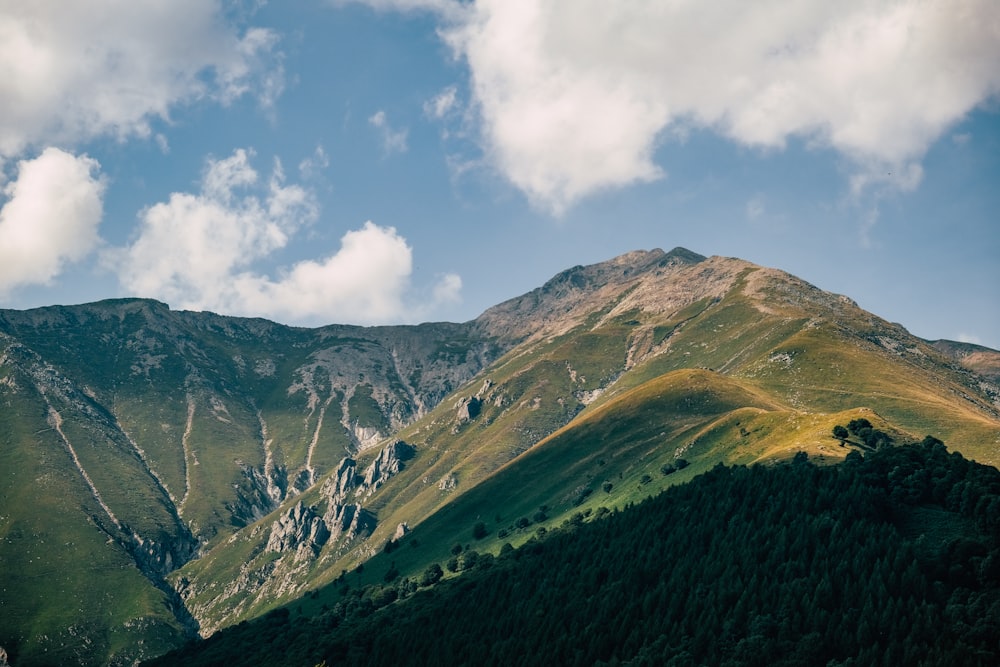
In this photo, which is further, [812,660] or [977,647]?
[812,660]

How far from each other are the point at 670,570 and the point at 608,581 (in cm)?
1675

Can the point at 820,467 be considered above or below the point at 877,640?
above

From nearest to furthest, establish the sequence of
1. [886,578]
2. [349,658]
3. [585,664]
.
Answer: [886,578], [585,664], [349,658]

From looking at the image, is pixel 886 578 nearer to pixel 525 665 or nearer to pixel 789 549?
pixel 789 549

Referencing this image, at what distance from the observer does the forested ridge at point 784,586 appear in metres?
123

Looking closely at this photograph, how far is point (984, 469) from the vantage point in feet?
528

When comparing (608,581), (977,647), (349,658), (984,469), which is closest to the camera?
(977,647)

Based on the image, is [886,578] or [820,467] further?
[820,467]

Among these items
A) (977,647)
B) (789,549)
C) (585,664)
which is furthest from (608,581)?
(977,647)

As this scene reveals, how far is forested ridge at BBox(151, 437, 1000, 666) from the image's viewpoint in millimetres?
123188

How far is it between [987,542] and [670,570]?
62481 millimetres

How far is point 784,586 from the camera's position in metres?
141

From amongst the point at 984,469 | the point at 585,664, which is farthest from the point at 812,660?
the point at 984,469

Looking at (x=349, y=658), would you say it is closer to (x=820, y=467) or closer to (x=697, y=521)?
(x=697, y=521)
